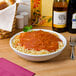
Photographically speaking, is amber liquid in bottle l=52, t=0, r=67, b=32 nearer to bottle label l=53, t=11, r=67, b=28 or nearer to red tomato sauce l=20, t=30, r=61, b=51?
bottle label l=53, t=11, r=67, b=28

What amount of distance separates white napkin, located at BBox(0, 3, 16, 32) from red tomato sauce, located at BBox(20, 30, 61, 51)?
0.42 feet

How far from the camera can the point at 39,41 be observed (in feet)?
2.62

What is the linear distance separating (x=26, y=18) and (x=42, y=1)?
0.53 ft

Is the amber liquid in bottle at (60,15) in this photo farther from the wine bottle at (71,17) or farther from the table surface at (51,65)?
the table surface at (51,65)

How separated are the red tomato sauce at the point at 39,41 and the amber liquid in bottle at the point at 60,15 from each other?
222 millimetres

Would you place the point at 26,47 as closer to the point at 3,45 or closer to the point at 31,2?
the point at 3,45

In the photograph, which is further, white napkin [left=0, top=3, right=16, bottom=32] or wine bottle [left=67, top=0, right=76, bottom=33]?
wine bottle [left=67, top=0, right=76, bottom=33]

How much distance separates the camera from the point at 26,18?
3.89 feet

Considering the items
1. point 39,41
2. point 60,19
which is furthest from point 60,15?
point 39,41

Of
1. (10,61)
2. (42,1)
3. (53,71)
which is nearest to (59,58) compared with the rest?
(53,71)

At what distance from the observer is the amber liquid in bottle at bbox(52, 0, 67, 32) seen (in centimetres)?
104

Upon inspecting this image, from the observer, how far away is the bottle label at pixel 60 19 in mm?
1039

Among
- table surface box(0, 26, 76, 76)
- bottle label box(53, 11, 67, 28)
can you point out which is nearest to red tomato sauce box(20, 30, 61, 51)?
table surface box(0, 26, 76, 76)

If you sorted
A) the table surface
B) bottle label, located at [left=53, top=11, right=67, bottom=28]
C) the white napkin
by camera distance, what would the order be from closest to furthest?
the table surface, the white napkin, bottle label, located at [left=53, top=11, right=67, bottom=28]
